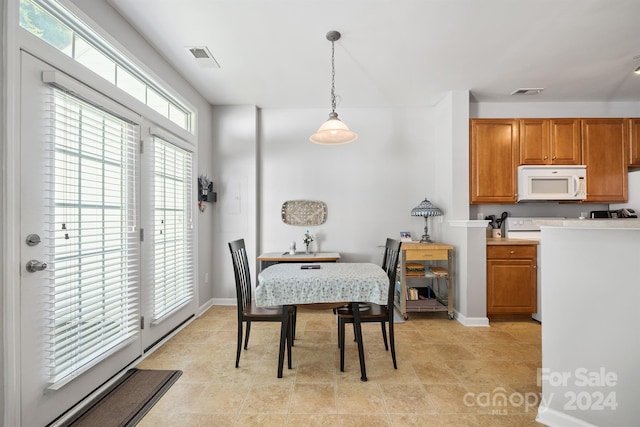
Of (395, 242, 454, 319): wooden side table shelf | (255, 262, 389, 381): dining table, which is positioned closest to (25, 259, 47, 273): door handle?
(255, 262, 389, 381): dining table

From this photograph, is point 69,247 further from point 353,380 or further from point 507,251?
point 507,251

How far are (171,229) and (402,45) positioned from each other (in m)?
2.86

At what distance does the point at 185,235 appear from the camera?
3240mm

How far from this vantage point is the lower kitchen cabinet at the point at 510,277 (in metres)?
3.36

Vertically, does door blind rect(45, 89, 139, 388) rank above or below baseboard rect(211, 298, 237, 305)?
above

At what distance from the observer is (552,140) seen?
142 inches

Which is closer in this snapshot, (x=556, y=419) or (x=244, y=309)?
(x=556, y=419)

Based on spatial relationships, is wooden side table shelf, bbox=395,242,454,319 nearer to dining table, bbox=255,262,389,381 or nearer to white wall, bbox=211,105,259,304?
dining table, bbox=255,262,389,381

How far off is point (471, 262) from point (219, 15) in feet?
11.4

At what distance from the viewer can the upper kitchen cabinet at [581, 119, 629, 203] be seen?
3.60 metres

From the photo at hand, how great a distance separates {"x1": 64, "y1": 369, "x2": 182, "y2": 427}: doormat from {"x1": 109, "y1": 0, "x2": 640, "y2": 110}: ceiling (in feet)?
9.19

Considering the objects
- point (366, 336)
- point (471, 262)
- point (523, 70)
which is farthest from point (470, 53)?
point (366, 336)

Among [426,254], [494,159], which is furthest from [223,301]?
[494,159]

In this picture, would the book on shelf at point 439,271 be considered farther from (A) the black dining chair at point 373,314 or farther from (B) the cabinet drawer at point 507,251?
(A) the black dining chair at point 373,314
